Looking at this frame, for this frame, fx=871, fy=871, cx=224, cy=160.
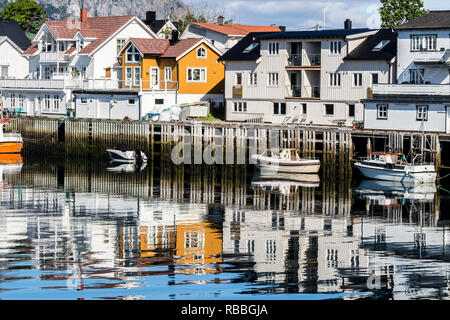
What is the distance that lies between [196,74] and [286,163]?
24.1 m

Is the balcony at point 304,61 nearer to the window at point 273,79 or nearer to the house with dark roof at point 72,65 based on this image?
the window at point 273,79

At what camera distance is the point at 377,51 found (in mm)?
76000

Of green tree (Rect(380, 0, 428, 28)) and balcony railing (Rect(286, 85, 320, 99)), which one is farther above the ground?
green tree (Rect(380, 0, 428, 28))

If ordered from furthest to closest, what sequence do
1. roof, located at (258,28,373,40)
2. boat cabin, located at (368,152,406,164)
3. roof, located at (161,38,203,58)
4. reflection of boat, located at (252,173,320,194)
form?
roof, located at (161,38,203,58) < roof, located at (258,28,373,40) < boat cabin, located at (368,152,406,164) < reflection of boat, located at (252,173,320,194)

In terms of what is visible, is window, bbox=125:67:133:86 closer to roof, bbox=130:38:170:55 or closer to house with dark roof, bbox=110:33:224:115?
house with dark roof, bbox=110:33:224:115

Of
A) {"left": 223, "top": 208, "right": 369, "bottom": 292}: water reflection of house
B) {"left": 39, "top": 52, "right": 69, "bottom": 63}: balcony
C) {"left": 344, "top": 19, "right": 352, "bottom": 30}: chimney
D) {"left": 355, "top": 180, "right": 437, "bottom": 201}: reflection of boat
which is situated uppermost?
{"left": 344, "top": 19, "right": 352, "bottom": 30}: chimney

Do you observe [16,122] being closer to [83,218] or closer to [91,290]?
[83,218]

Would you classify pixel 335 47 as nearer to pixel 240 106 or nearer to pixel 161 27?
pixel 240 106

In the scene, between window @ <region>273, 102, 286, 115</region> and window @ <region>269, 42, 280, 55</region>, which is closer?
window @ <region>273, 102, 286, 115</region>

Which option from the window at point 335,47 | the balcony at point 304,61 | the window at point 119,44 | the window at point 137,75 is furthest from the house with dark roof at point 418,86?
the window at point 119,44

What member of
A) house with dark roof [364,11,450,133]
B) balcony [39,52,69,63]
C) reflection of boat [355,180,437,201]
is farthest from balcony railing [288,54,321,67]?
balcony [39,52,69,63]

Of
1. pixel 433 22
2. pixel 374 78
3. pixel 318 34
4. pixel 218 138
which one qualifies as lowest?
pixel 218 138

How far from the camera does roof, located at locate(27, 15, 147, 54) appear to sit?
3696 inches

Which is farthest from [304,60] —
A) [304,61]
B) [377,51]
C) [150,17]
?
[150,17]
